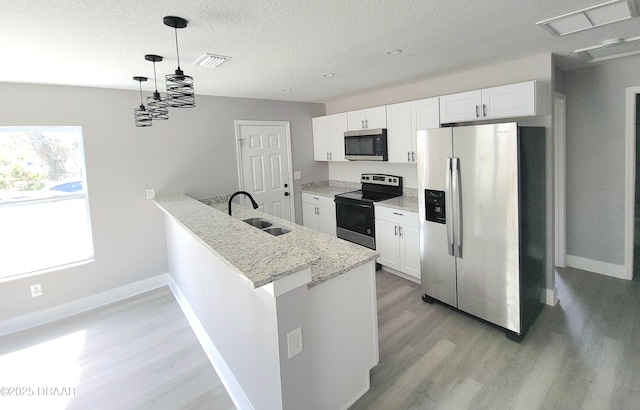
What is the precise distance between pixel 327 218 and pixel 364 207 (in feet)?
2.70

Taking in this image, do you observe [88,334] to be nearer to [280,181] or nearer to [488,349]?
[280,181]

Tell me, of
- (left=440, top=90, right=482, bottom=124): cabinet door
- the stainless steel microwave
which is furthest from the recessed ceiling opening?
the stainless steel microwave

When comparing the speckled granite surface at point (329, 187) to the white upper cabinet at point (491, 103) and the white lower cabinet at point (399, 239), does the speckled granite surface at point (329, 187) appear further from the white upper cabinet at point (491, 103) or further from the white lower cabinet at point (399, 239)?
the white upper cabinet at point (491, 103)

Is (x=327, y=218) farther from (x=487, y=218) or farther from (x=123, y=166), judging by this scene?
(x=123, y=166)

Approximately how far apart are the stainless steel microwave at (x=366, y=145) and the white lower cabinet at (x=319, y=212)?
737 millimetres

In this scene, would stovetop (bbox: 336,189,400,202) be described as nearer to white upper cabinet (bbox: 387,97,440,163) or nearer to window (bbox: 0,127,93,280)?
white upper cabinet (bbox: 387,97,440,163)

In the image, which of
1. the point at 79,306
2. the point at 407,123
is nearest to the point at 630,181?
the point at 407,123

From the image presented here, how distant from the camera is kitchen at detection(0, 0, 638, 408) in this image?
10.5ft

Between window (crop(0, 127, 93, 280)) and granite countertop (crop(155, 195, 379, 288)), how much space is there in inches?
59.1

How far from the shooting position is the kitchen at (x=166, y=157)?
320cm

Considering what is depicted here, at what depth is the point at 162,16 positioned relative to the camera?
5.73ft

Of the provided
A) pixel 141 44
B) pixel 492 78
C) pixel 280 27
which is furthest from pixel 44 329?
pixel 492 78

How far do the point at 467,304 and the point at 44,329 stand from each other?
4.04 metres

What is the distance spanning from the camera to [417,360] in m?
2.42
